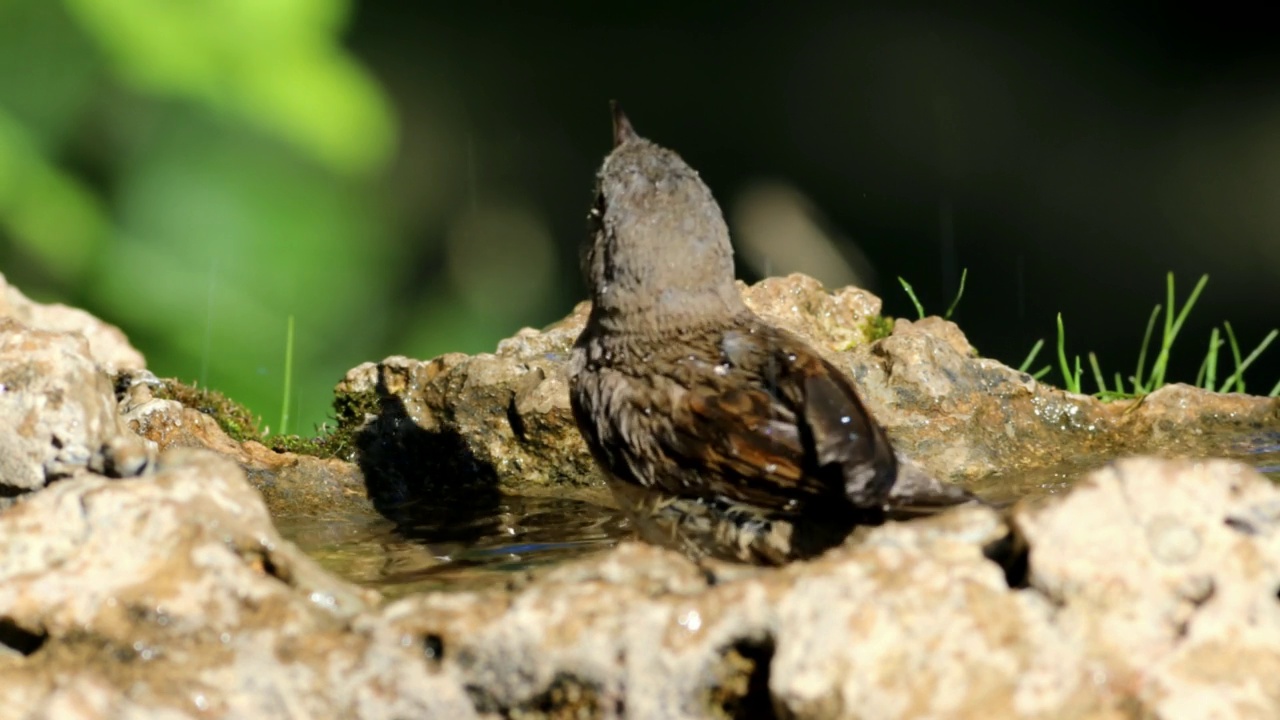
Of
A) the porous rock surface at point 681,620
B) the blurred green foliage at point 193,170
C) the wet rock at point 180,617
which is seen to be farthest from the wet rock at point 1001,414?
the blurred green foliage at point 193,170

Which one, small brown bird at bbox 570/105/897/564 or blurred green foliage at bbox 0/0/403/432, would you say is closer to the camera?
small brown bird at bbox 570/105/897/564

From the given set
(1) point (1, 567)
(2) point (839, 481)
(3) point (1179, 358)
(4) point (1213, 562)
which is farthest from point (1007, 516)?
(3) point (1179, 358)

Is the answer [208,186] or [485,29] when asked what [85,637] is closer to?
[208,186]

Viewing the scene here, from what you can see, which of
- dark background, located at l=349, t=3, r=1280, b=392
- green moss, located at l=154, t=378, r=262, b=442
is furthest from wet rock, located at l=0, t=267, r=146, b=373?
dark background, located at l=349, t=3, r=1280, b=392

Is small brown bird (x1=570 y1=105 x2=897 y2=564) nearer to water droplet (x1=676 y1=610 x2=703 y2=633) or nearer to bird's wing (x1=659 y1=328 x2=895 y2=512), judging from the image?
bird's wing (x1=659 y1=328 x2=895 y2=512)

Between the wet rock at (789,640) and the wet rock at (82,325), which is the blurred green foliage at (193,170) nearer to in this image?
the wet rock at (82,325)

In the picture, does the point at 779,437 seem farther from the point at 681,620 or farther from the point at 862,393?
the point at 681,620
